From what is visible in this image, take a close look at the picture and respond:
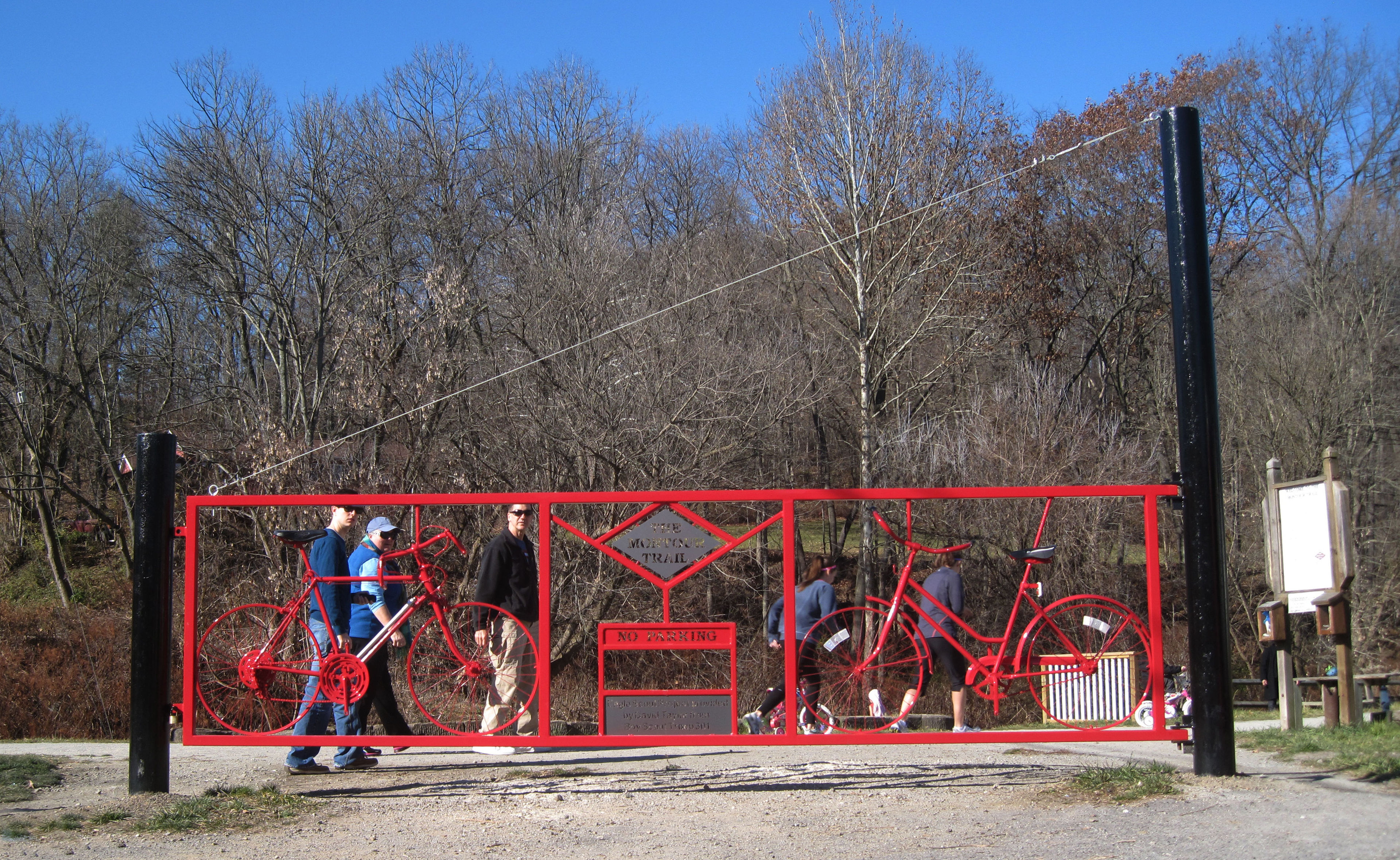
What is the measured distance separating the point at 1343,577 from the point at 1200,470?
12.8 feet

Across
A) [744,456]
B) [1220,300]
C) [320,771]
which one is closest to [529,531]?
[744,456]

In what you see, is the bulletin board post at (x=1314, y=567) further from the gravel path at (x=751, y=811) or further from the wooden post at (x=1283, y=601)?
the gravel path at (x=751, y=811)

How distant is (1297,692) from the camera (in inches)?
386

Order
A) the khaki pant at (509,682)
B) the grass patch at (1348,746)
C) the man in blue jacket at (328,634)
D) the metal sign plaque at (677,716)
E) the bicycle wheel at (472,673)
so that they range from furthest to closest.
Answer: the khaki pant at (509,682), the bicycle wheel at (472,673), the man in blue jacket at (328,634), the metal sign plaque at (677,716), the grass patch at (1348,746)

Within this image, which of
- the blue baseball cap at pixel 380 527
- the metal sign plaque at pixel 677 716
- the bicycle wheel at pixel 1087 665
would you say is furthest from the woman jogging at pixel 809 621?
the blue baseball cap at pixel 380 527

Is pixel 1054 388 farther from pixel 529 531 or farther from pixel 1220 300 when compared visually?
pixel 529 531

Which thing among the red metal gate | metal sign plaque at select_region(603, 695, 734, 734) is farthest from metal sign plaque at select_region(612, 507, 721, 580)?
metal sign plaque at select_region(603, 695, 734, 734)

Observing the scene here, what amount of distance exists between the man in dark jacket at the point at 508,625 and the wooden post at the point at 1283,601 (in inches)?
247

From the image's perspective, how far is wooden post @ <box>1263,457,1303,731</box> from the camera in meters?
9.67

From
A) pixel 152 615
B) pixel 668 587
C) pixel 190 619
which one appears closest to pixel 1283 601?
pixel 668 587

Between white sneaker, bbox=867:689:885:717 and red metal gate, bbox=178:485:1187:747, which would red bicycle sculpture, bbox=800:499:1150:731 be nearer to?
white sneaker, bbox=867:689:885:717

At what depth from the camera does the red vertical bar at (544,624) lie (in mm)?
6477

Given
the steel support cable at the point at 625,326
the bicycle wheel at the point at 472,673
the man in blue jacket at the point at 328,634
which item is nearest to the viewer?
the man in blue jacket at the point at 328,634

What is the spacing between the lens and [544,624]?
645 centimetres
